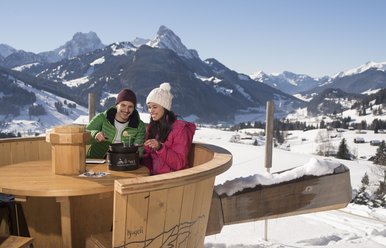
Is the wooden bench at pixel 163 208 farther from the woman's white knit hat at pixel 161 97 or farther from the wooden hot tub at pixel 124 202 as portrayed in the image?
the woman's white knit hat at pixel 161 97

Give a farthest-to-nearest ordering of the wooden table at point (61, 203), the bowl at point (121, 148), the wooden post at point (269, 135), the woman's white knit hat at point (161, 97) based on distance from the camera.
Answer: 1. the wooden post at point (269, 135)
2. the woman's white knit hat at point (161, 97)
3. the bowl at point (121, 148)
4. the wooden table at point (61, 203)

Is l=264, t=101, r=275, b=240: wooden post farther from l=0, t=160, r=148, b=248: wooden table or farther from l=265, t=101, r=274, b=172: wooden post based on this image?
l=0, t=160, r=148, b=248: wooden table

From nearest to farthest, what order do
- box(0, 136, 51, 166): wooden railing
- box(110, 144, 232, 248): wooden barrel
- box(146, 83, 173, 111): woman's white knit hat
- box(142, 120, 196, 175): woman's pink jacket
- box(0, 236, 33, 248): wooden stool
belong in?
box(110, 144, 232, 248): wooden barrel → box(0, 236, 33, 248): wooden stool → box(142, 120, 196, 175): woman's pink jacket → box(146, 83, 173, 111): woman's white knit hat → box(0, 136, 51, 166): wooden railing

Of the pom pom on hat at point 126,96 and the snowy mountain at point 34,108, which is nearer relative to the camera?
the pom pom on hat at point 126,96

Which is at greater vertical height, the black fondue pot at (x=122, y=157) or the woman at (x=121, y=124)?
the woman at (x=121, y=124)

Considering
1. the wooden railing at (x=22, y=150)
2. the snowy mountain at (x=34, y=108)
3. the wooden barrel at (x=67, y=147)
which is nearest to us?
the wooden barrel at (x=67, y=147)

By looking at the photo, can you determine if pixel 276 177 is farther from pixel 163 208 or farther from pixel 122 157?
pixel 163 208

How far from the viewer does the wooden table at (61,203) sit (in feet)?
8.94

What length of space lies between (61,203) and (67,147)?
45cm

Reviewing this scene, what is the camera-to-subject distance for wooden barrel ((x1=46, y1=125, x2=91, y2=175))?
2979 millimetres

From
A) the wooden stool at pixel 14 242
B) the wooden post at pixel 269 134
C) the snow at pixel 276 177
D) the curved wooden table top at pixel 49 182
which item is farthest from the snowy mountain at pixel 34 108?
the wooden stool at pixel 14 242

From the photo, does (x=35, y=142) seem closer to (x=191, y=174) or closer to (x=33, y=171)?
(x=33, y=171)

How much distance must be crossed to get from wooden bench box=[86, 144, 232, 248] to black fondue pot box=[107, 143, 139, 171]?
2.04 feet

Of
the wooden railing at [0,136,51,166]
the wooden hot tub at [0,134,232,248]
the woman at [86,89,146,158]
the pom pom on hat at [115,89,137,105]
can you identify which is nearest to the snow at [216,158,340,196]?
the wooden hot tub at [0,134,232,248]
